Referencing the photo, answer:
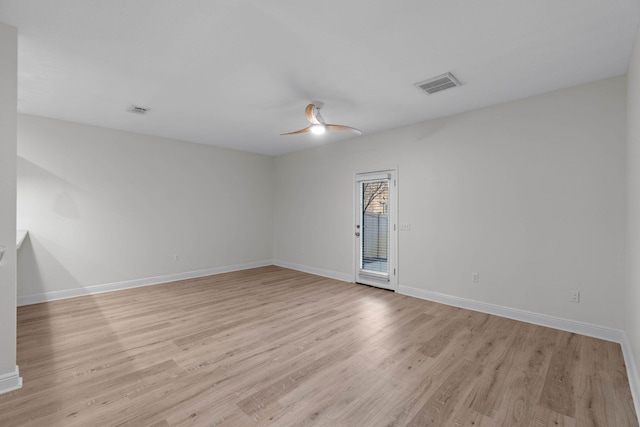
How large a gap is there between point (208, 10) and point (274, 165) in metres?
5.47

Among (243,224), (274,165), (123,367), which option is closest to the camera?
(123,367)

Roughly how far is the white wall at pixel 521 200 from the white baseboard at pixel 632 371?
381 mm

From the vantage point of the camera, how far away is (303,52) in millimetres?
2652

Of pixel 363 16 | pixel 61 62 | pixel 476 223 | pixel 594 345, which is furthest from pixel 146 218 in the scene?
pixel 594 345

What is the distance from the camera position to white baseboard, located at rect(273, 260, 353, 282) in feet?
19.2

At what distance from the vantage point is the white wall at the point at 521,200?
3158 mm

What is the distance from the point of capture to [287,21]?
2.23 m

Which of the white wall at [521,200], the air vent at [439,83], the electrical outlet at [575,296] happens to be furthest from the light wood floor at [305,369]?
the air vent at [439,83]

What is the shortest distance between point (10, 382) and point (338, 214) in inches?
193

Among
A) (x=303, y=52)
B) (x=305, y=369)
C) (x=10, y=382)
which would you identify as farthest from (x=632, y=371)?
(x=10, y=382)

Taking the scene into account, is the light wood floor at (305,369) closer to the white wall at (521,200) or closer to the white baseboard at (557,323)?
the white baseboard at (557,323)

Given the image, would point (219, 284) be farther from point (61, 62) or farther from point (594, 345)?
point (594, 345)

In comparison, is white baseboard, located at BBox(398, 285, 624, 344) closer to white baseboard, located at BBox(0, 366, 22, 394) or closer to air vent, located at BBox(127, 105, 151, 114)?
white baseboard, located at BBox(0, 366, 22, 394)

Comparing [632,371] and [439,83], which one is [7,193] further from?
[632,371]
